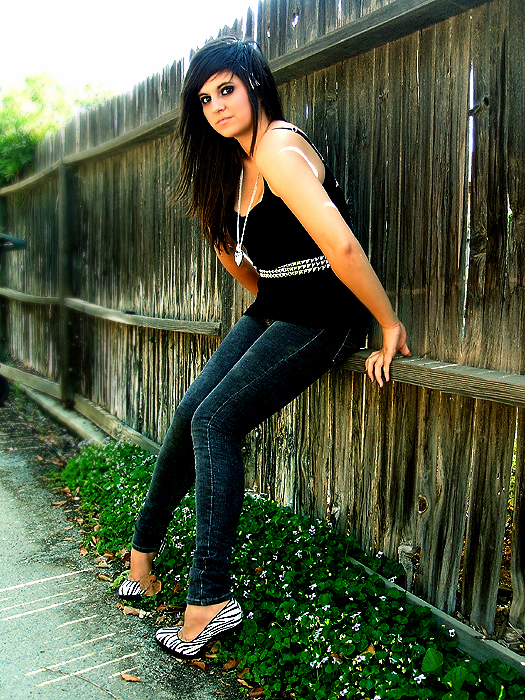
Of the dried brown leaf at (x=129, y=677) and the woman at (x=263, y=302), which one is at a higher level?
the woman at (x=263, y=302)

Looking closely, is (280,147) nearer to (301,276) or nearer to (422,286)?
(301,276)

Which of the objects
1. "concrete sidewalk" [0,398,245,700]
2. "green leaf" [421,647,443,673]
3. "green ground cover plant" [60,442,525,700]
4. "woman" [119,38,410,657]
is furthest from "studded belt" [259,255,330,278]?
"concrete sidewalk" [0,398,245,700]

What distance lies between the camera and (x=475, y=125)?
2.22 metres

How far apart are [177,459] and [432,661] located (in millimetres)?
1218

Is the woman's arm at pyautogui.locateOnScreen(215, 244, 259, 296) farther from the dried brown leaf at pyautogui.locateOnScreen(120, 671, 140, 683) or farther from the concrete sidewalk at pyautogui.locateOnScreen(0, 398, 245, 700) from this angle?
the dried brown leaf at pyautogui.locateOnScreen(120, 671, 140, 683)

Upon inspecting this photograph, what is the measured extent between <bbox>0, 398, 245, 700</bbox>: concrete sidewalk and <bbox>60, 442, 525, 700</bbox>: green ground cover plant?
0.18m

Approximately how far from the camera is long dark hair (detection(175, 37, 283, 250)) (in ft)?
8.24

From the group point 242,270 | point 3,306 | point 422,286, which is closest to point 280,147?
point 422,286

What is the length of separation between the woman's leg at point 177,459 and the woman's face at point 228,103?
30.4 inches

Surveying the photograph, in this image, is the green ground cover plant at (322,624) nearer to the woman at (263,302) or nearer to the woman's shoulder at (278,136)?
the woman at (263,302)

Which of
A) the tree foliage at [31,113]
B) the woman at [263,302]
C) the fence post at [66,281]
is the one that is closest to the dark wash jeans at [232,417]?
the woman at [263,302]

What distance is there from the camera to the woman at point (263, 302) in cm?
229

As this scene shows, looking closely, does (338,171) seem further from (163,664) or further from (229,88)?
(163,664)

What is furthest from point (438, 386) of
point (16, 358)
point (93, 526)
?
point (16, 358)
